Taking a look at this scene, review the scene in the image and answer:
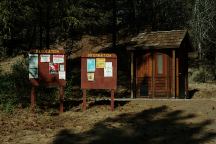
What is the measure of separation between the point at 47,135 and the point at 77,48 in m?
34.3

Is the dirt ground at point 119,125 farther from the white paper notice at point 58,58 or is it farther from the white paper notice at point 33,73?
the white paper notice at point 58,58

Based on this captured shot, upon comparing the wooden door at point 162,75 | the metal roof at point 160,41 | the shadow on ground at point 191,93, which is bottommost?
the shadow on ground at point 191,93

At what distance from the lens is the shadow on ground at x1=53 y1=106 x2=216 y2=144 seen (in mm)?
10625

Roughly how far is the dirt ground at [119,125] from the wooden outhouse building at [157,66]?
4.31 metres

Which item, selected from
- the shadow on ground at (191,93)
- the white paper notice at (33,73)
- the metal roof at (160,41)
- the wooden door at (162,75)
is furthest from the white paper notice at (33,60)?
the shadow on ground at (191,93)

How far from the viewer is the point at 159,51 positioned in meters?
20.6

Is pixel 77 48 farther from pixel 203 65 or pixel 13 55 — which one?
pixel 203 65

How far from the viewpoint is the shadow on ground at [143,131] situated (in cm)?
1062

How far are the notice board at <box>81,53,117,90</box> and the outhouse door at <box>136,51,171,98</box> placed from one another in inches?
217

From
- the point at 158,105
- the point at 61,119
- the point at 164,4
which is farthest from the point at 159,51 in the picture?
the point at 164,4

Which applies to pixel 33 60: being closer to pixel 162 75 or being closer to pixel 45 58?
pixel 45 58

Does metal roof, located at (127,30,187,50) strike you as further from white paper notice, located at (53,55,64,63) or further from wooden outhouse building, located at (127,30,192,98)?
white paper notice, located at (53,55,64,63)

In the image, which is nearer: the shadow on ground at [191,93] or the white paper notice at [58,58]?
the white paper notice at [58,58]

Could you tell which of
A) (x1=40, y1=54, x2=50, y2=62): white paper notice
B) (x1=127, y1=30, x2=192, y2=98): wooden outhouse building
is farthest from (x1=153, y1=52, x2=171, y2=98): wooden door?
(x1=40, y1=54, x2=50, y2=62): white paper notice
